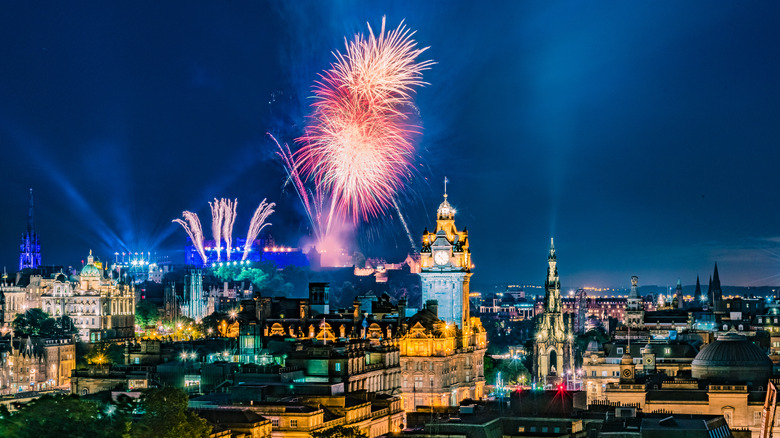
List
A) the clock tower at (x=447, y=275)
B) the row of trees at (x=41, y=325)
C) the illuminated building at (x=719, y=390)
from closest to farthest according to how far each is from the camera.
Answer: the illuminated building at (x=719, y=390)
the clock tower at (x=447, y=275)
the row of trees at (x=41, y=325)

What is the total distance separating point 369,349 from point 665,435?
57790mm

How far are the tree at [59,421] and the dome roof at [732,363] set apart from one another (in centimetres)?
5955

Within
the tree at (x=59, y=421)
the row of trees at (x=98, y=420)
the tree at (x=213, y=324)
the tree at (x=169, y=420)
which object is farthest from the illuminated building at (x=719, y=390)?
the tree at (x=213, y=324)

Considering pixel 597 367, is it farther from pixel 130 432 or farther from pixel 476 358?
pixel 130 432

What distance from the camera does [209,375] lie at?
5477 inches

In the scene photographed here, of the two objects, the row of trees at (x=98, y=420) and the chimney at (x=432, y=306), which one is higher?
the chimney at (x=432, y=306)

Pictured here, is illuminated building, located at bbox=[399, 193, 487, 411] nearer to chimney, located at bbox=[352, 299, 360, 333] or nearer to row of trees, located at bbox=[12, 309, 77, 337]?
chimney, located at bbox=[352, 299, 360, 333]

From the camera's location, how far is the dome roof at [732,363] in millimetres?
133875

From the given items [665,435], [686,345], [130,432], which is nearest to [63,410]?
[130,432]

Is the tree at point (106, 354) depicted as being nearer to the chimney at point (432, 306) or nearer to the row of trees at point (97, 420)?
the chimney at point (432, 306)

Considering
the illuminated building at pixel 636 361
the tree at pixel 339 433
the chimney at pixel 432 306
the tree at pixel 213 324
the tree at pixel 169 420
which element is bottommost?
the tree at pixel 339 433

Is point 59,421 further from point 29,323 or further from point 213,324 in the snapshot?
point 29,323

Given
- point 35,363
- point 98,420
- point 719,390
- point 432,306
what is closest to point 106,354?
point 35,363

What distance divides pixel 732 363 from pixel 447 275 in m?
52.9
